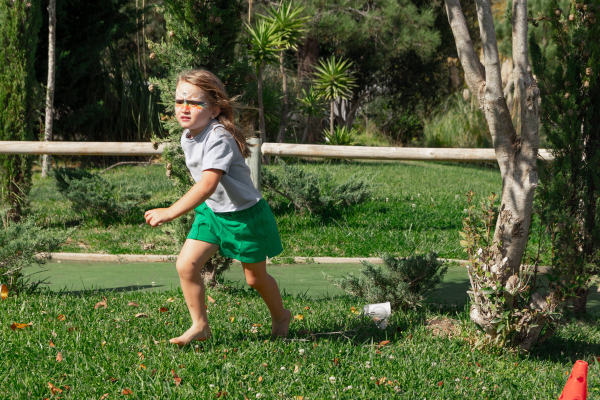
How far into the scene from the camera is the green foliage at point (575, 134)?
3.76 metres

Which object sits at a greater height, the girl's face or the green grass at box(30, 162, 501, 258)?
the girl's face

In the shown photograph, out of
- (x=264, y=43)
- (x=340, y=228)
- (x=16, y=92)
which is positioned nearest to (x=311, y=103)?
(x=264, y=43)

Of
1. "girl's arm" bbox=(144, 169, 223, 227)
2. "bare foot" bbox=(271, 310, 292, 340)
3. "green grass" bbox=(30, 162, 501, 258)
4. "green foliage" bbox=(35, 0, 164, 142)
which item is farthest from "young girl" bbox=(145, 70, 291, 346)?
"green foliage" bbox=(35, 0, 164, 142)

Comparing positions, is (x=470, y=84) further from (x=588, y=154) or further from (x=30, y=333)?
(x=30, y=333)

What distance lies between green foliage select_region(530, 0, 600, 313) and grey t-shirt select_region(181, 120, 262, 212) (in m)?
2.14

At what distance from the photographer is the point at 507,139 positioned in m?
3.06

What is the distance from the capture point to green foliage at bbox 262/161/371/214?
22.4 feet

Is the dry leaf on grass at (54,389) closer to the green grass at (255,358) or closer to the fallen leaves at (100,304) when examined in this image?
the green grass at (255,358)

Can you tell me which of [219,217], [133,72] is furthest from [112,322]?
[133,72]

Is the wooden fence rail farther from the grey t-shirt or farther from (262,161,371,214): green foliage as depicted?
the grey t-shirt

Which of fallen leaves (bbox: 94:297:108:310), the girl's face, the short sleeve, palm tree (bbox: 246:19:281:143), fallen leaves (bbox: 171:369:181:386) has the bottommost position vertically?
fallen leaves (bbox: 94:297:108:310)

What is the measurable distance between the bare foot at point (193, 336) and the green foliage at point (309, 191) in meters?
3.81

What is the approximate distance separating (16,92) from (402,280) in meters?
4.66

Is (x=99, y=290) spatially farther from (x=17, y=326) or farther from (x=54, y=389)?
(x=54, y=389)
